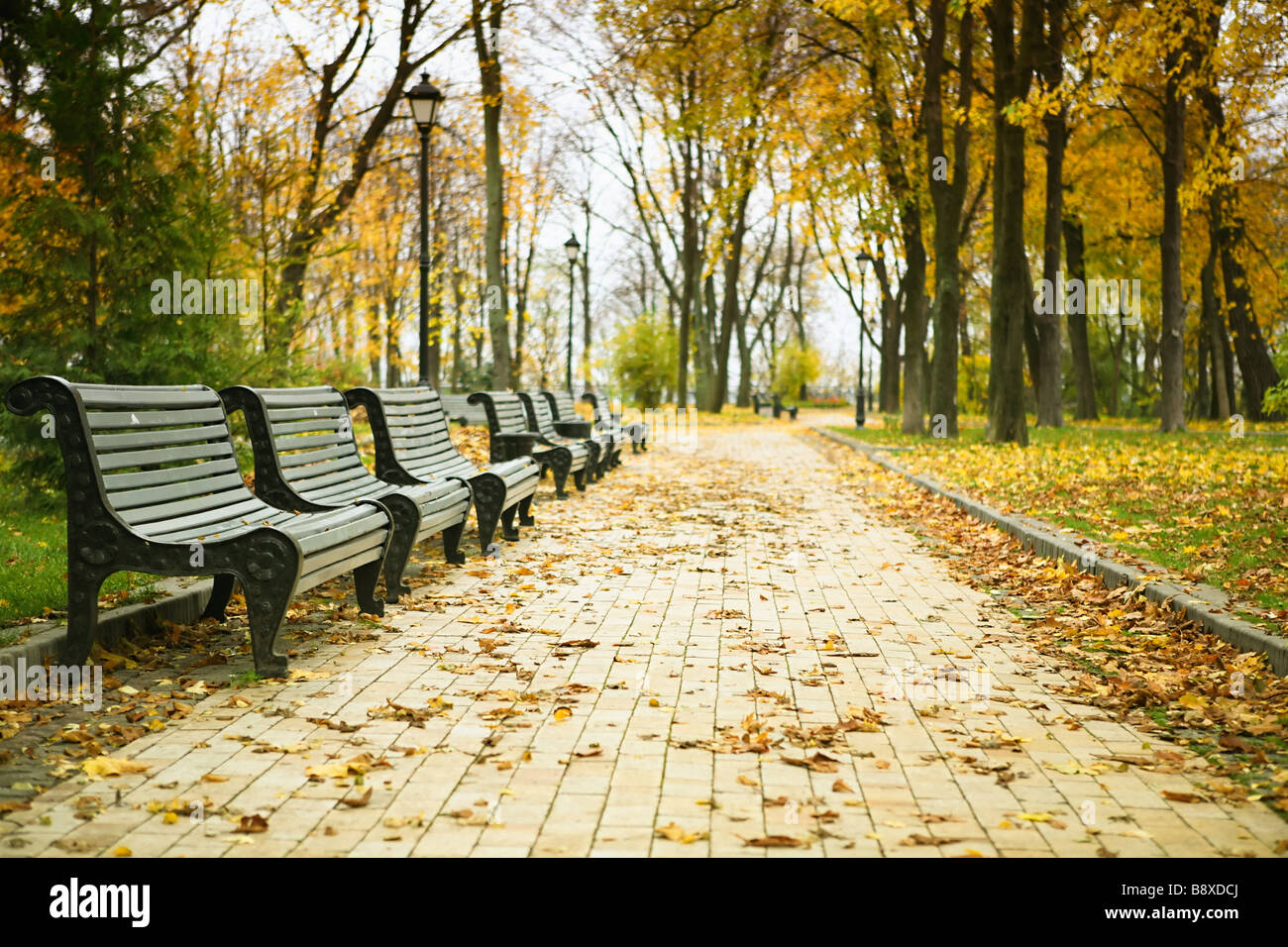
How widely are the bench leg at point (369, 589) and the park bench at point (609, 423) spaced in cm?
1129

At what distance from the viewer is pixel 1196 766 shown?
4324 millimetres

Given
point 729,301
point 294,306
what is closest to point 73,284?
point 294,306

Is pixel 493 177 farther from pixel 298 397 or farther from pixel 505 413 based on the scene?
pixel 298 397

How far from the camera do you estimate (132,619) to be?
5973 mm

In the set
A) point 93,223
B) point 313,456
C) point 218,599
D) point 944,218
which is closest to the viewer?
point 218,599

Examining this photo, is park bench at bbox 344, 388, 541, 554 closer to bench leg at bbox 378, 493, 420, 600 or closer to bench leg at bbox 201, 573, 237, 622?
bench leg at bbox 378, 493, 420, 600

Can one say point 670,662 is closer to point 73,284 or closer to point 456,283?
point 73,284

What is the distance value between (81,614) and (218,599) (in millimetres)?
1183

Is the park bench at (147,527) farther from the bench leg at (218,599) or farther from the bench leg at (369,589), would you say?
the bench leg at (369,589)

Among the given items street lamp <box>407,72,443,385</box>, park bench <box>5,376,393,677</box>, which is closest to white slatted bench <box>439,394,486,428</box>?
street lamp <box>407,72,443,385</box>

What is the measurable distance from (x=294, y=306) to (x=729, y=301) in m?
29.7

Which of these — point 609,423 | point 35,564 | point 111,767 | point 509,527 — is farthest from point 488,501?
point 609,423

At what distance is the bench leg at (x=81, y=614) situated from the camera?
5.38 metres
